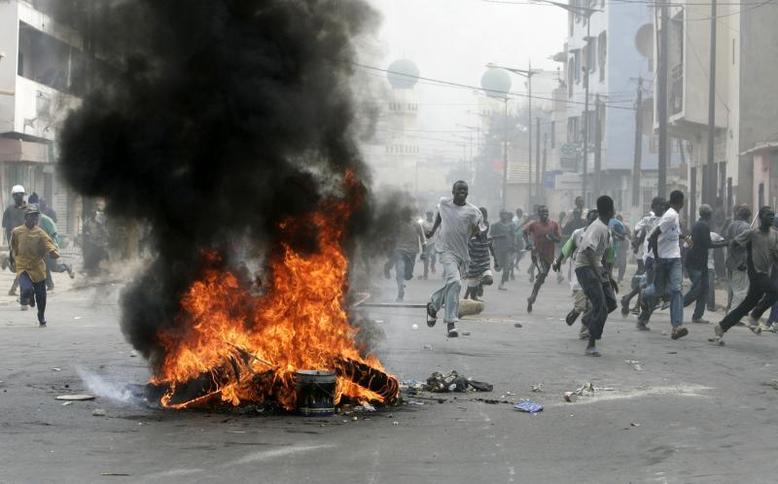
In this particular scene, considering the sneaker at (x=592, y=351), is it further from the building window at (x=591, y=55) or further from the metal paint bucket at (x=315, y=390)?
the building window at (x=591, y=55)

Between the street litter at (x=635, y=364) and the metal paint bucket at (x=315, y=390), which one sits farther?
the street litter at (x=635, y=364)

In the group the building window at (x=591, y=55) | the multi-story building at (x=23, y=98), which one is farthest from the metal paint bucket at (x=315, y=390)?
the building window at (x=591, y=55)

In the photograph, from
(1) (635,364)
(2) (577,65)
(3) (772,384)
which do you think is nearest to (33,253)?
(1) (635,364)

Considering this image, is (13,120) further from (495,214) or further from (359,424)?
(495,214)

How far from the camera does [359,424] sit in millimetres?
8578

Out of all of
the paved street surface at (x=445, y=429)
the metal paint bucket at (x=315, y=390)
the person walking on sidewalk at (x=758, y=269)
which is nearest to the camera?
the paved street surface at (x=445, y=429)

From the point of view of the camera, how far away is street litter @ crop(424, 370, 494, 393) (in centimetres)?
1024

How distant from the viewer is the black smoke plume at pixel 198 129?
9.93m

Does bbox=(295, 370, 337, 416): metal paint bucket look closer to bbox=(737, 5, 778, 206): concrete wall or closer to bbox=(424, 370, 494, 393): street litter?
bbox=(424, 370, 494, 393): street litter

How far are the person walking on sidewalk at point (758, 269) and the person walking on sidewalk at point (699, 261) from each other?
223cm

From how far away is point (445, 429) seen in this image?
841cm

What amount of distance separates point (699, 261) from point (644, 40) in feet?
149

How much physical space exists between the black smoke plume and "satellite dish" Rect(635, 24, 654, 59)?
53.4 meters

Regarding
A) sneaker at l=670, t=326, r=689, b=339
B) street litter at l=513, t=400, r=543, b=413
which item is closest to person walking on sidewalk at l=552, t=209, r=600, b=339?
sneaker at l=670, t=326, r=689, b=339
